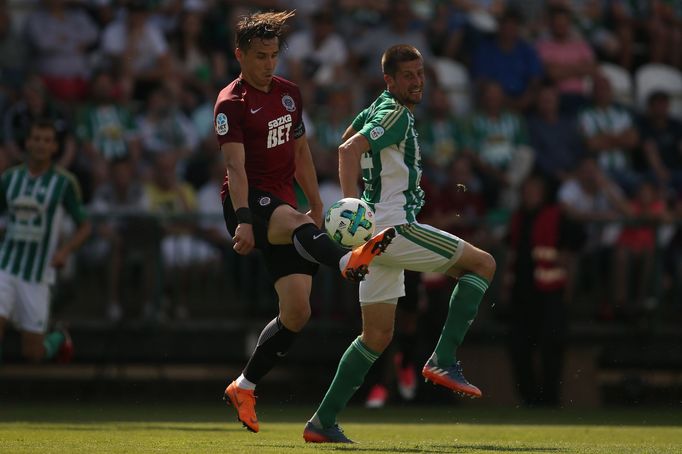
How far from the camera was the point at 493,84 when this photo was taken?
1555 centimetres

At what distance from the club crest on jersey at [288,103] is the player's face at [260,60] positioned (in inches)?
6.9

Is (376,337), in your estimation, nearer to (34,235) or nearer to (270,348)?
(270,348)

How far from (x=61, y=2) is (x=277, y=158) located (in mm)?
7320

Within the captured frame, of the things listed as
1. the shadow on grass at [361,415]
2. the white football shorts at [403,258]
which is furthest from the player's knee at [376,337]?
the shadow on grass at [361,415]

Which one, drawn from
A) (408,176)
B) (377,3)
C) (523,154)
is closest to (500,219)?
(523,154)

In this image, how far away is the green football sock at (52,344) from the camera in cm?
1135

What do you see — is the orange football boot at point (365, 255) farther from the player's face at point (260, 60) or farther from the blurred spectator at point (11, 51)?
the blurred spectator at point (11, 51)

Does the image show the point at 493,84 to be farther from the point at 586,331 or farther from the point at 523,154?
the point at 586,331

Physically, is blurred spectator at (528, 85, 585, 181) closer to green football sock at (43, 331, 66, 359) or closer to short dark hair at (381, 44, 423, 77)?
green football sock at (43, 331, 66, 359)

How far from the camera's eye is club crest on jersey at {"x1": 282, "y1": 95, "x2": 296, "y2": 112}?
8.28 meters

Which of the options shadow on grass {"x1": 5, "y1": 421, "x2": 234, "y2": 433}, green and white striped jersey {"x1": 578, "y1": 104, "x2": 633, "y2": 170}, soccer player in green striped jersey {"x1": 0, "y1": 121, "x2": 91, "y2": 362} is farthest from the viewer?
green and white striped jersey {"x1": 578, "y1": 104, "x2": 633, "y2": 170}

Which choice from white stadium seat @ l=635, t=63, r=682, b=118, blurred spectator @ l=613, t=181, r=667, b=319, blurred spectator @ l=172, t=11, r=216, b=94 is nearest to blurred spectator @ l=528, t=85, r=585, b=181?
blurred spectator @ l=613, t=181, r=667, b=319

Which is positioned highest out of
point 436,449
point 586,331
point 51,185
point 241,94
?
point 241,94

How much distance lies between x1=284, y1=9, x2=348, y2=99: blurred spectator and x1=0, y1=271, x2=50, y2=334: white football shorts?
5.07 m
